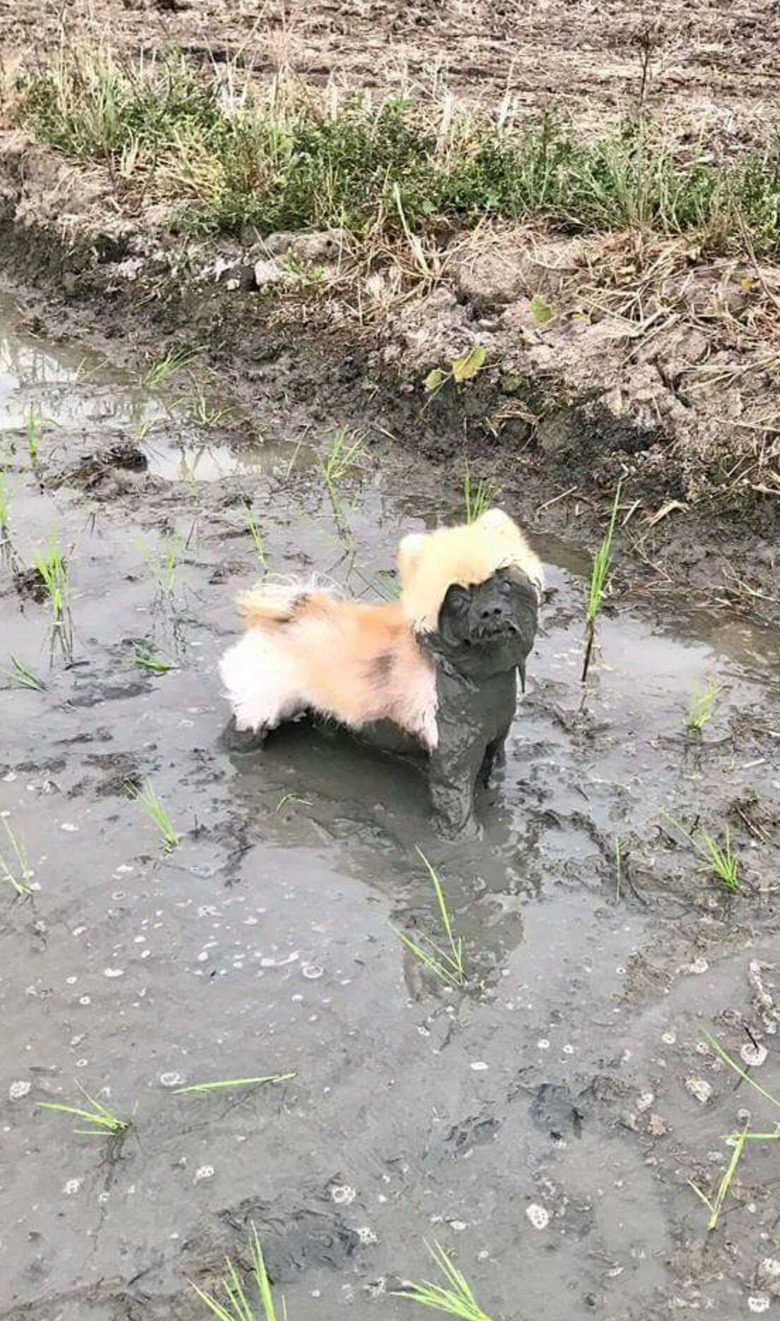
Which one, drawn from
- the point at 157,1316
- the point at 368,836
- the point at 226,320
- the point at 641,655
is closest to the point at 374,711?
the point at 368,836

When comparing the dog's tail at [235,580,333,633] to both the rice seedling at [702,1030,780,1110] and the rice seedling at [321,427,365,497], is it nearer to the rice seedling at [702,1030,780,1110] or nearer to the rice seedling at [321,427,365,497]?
the rice seedling at [702,1030,780,1110]

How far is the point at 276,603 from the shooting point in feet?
13.3

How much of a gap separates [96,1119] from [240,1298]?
570 mm

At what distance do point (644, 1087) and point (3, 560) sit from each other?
373 cm

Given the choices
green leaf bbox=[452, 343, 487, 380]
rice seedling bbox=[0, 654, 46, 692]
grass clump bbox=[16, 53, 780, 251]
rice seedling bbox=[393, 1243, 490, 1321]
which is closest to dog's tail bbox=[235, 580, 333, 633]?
rice seedling bbox=[0, 654, 46, 692]

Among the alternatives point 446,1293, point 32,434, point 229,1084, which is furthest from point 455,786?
point 32,434

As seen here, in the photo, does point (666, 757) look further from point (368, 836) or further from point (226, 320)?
point (226, 320)

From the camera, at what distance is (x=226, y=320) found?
7.39 m

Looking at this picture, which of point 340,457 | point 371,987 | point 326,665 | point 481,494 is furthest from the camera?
point 340,457

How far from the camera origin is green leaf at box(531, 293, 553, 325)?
6.07m

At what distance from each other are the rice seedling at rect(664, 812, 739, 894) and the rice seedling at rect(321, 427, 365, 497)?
9.39 ft

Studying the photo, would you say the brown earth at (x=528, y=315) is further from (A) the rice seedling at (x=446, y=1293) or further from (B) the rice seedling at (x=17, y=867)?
(A) the rice seedling at (x=446, y=1293)

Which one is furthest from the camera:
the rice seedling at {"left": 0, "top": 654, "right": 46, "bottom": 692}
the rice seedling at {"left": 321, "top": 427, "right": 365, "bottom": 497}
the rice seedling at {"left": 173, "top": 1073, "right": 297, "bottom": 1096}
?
the rice seedling at {"left": 321, "top": 427, "right": 365, "bottom": 497}

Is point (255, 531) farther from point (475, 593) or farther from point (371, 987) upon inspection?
point (371, 987)
